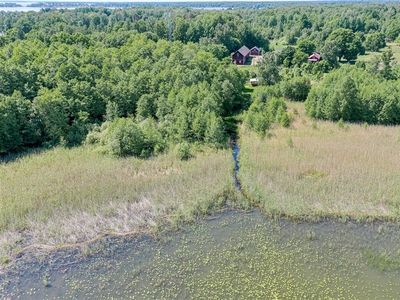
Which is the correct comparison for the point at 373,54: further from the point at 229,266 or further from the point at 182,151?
the point at 229,266

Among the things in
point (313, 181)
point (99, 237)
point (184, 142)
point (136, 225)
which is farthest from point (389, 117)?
point (99, 237)

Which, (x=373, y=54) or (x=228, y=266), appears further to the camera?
(x=373, y=54)

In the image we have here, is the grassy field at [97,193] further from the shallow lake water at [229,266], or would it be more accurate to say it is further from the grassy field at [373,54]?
the grassy field at [373,54]

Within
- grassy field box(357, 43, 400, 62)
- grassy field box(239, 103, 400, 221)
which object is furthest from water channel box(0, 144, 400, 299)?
grassy field box(357, 43, 400, 62)

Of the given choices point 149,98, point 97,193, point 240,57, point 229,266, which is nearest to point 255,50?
point 240,57

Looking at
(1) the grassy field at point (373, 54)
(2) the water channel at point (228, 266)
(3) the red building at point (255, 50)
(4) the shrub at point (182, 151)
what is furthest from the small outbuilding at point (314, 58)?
(2) the water channel at point (228, 266)

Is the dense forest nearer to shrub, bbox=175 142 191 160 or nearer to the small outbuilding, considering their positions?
shrub, bbox=175 142 191 160
